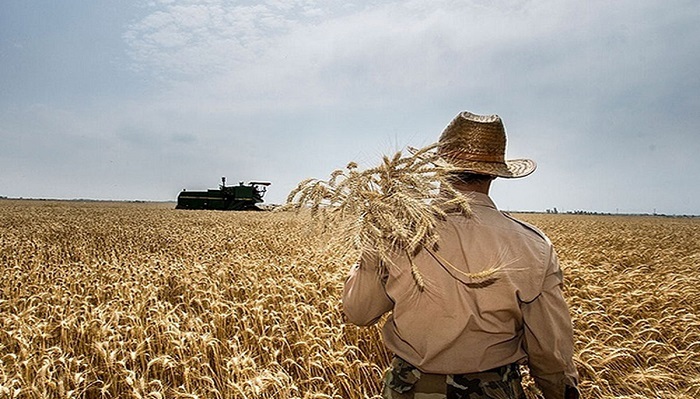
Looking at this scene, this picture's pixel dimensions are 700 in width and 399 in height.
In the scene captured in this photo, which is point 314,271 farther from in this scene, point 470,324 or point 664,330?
point 470,324

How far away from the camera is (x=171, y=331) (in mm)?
4223

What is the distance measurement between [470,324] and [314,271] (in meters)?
6.08

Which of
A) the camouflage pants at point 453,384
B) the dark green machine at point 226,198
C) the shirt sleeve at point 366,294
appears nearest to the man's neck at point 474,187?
the shirt sleeve at point 366,294

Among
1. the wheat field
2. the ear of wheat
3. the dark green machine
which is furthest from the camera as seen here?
the dark green machine

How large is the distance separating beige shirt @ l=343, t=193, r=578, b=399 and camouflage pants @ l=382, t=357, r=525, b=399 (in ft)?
0.20

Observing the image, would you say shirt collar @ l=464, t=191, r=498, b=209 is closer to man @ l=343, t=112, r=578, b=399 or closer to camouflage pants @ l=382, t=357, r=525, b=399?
man @ l=343, t=112, r=578, b=399

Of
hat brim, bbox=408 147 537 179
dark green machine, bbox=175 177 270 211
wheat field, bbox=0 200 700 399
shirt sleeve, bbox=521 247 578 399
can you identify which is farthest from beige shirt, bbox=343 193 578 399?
dark green machine, bbox=175 177 270 211

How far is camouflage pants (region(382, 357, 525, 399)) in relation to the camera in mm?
2037

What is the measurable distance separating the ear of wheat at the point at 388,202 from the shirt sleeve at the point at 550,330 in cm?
51

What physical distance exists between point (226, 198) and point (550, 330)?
4597cm

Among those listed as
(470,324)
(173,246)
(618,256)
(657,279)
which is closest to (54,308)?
(470,324)

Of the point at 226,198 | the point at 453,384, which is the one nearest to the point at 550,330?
the point at 453,384

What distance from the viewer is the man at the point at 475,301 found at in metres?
1.95

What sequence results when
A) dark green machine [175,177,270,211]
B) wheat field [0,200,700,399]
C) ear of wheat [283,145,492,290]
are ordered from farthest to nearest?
1. dark green machine [175,177,270,211]
2. wheat field [0,200,700,399]
3. ear of wheat [283,145,492,290]
